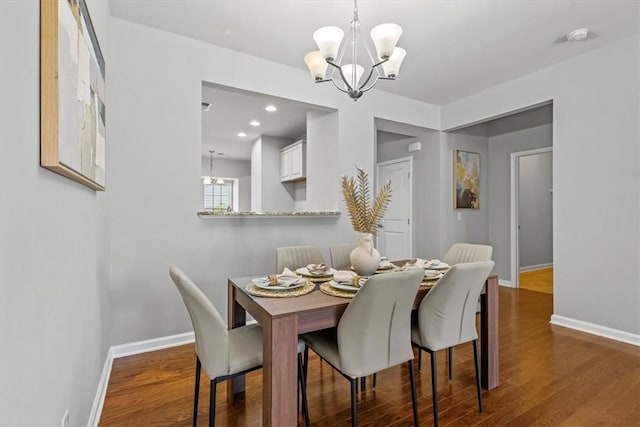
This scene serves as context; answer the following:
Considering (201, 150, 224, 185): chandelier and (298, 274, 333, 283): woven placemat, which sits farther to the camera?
(201, 150, 224, 185): chandelier

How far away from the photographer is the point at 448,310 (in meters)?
1.75

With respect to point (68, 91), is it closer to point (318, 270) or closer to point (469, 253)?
point (318, 270)

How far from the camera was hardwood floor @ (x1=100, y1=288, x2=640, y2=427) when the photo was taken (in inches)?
70.1

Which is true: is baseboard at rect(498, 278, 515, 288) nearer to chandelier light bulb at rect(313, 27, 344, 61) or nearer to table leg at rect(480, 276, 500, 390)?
table leg at rect(480, 276, 500, 390)

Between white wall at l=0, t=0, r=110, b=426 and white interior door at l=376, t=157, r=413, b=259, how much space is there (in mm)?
4364

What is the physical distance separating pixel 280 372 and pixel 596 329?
3.25m

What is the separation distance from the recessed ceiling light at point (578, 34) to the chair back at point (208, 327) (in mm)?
3473

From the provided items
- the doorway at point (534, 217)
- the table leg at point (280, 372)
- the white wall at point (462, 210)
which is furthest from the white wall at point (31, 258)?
the doorway at point (534, 217)

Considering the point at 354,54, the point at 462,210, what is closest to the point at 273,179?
the point at 462,210

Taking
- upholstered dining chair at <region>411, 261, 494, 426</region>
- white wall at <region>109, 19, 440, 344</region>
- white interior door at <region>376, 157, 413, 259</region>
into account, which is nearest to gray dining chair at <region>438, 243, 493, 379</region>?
upholstered dining chair at <region>411, 261, 494, 426</region>

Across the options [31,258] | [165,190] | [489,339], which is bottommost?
[489,339]

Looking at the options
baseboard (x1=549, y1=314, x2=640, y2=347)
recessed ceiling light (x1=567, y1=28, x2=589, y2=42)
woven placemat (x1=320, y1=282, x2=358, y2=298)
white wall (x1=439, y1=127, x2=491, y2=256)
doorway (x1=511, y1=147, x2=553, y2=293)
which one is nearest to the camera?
woven placemat (x1=320, y1=282, x2=358, y2=298)

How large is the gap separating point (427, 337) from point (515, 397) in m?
0.78

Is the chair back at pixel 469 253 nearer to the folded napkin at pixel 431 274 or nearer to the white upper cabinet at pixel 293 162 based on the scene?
the folded napkin at pixel 431 274
